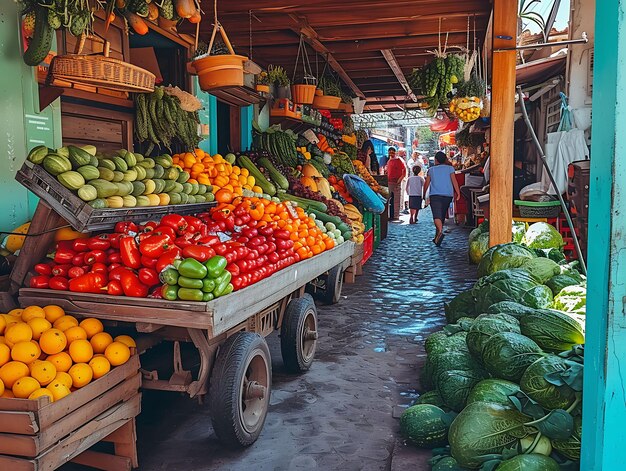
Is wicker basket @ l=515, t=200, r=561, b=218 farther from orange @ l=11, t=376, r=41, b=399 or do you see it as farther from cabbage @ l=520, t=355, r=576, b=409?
orange @ l=11, t=376, r=41, b=399

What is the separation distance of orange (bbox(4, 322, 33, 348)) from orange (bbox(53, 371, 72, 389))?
0.29 m

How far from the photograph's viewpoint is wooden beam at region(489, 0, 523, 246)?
5.86 m

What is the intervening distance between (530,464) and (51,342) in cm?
230

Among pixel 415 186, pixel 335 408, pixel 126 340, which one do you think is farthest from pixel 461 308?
pixel 415 186

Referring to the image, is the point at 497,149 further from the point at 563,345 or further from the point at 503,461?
the point at 503,461

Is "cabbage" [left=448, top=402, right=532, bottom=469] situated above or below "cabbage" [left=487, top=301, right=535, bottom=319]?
below

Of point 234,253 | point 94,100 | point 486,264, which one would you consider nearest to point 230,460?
point 234,253

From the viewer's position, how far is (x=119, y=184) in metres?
3.78

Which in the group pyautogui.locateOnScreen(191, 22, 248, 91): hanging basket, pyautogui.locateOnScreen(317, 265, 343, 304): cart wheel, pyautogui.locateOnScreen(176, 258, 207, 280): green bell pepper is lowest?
pyautogui.locateOnScreen(317, 265, 343, 304): cart wheel

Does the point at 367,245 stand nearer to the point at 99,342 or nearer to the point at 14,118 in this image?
the point at 14,118

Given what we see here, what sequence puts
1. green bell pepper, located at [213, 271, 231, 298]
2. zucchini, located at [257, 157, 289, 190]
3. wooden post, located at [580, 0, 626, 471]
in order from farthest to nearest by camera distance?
zucchini, located at [257, 157, 289, 190], green bell pepper, located at [213, 271, 231, 298], wooden post, located at [580, 0, 626, 471]

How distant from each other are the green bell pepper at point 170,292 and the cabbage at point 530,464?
1806 mm

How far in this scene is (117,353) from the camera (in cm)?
292

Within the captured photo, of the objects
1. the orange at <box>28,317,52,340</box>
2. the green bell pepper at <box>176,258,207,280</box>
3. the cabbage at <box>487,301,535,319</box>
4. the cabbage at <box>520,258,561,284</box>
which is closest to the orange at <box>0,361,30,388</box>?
the orange at <box>28,317,52,340</box>
